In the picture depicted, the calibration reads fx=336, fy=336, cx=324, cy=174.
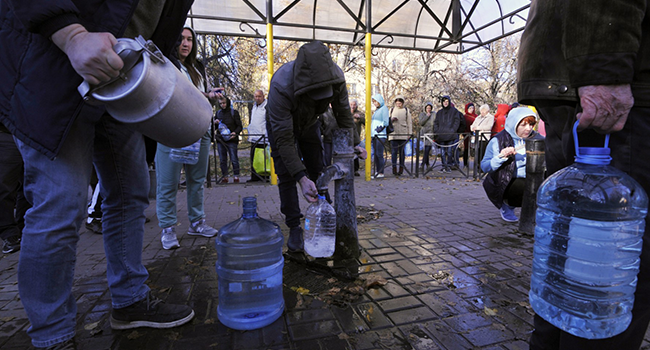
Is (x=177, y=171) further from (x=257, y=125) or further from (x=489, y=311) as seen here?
(x=257, y=125)

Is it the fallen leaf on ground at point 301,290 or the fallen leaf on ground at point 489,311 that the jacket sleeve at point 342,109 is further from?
the fallen leaf on ground at point 489,311

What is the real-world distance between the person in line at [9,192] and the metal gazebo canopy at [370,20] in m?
5.22

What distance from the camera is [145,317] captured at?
2.06 meters

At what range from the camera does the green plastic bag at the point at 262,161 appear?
842 cm

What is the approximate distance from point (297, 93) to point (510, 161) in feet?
10.2

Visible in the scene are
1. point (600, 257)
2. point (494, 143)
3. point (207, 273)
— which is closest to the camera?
point (600, 257)

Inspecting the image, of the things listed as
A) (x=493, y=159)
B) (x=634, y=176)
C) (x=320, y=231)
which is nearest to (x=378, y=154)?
(x=493, y=159)

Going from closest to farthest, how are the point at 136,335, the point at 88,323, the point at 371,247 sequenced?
the point at 136,335, the point at 88,323, the point at 371,247

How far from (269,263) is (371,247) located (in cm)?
144

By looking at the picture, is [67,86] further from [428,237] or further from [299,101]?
[428,237]

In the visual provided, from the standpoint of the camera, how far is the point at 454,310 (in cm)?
225

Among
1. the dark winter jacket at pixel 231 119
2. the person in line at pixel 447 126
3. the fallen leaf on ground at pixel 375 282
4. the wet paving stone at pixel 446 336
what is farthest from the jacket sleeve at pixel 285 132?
the person in line at pixel 447 126

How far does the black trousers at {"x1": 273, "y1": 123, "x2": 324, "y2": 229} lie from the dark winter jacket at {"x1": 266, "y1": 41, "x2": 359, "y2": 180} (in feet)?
0.60

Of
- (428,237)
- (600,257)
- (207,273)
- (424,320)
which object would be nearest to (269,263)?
(207,273)
